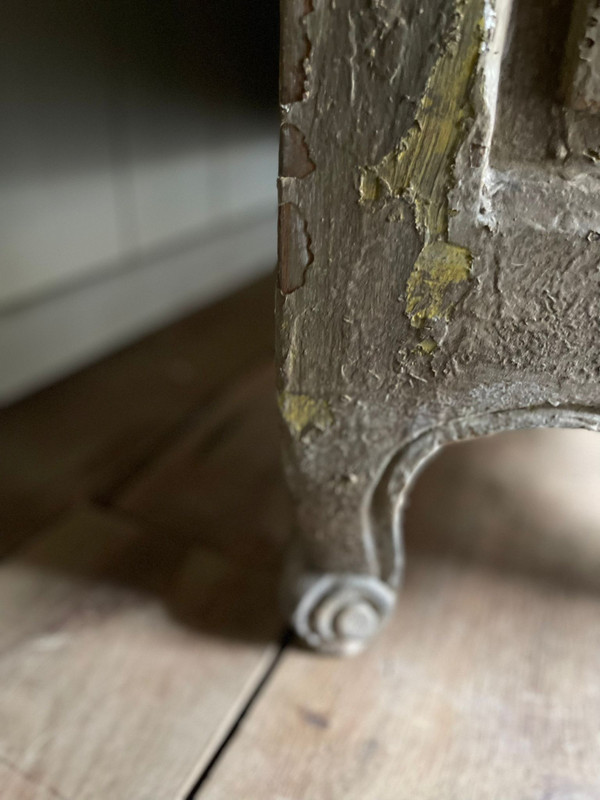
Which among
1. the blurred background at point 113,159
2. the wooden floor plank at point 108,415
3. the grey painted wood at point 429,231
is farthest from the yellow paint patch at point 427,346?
the blurred background at point 113,159

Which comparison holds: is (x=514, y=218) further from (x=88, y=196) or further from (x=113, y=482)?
(x=88, y=196)

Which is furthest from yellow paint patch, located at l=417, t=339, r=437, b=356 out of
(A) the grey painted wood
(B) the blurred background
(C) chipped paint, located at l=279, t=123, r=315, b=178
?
(B) the blurred background

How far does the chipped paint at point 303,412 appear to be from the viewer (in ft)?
1.35

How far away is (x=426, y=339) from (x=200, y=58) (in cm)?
93

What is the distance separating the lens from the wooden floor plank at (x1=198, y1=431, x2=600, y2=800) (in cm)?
44

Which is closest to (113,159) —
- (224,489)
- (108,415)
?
(108,415)

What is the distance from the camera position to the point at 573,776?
0.44 meters

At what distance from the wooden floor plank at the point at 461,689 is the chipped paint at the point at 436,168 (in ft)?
1.07

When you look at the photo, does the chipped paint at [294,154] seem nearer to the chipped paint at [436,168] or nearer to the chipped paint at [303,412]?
the chipped paint at [436,168]

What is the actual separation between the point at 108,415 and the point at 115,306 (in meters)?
0.28

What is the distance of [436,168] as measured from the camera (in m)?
0.33

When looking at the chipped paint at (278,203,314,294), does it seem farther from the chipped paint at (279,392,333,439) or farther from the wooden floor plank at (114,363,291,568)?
the wooden floor plank at (114,363,291,568)

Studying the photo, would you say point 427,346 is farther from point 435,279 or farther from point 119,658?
point 119,658

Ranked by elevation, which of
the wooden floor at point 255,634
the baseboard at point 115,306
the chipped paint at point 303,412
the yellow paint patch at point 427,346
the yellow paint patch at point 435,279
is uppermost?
the yellow paint patch at point 435,279
